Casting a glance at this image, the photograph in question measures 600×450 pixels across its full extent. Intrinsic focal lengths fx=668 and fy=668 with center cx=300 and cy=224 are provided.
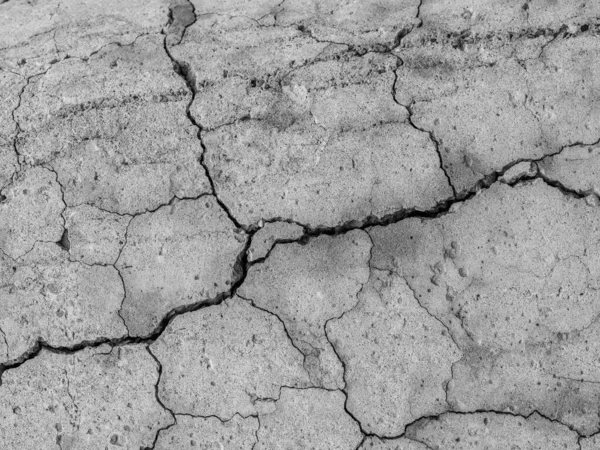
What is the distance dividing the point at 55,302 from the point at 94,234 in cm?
29

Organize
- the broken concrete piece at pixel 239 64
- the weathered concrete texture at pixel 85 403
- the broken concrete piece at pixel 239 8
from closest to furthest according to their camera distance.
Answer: the weathered concrete texture at pixel 85 403 < the broken concrete piece at pixel 239 64 < the broken concrete piece at pixel 239 8

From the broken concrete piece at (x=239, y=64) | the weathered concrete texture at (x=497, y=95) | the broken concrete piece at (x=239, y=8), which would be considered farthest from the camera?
the broken concrete piece at (x=239, y=8)

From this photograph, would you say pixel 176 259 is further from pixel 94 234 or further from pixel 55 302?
pixel 55 302

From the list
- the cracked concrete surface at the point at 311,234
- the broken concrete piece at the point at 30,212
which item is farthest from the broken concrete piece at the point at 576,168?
the broken concrete piece at the point at 30,212

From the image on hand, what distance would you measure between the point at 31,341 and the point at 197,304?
64cm

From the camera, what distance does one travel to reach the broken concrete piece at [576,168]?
2457 millimetres

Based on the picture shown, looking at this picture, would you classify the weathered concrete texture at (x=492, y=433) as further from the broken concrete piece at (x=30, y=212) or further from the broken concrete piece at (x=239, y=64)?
the broken concrete piece at (x=30, y=212)

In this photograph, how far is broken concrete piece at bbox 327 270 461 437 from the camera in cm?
236

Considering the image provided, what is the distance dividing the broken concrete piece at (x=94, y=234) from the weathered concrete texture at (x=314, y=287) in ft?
1.71

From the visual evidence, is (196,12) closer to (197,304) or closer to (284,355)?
(197,304)

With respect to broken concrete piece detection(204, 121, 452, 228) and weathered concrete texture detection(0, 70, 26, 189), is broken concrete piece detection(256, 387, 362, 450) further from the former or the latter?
weathered concrete texture detection(0, 70, 26, 189)

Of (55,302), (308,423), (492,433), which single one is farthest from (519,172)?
(55,302)

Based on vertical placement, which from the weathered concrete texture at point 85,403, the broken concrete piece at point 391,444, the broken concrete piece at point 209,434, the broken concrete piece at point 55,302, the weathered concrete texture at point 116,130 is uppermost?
the weathered concrete texture at point 116,130

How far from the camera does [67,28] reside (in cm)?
285
